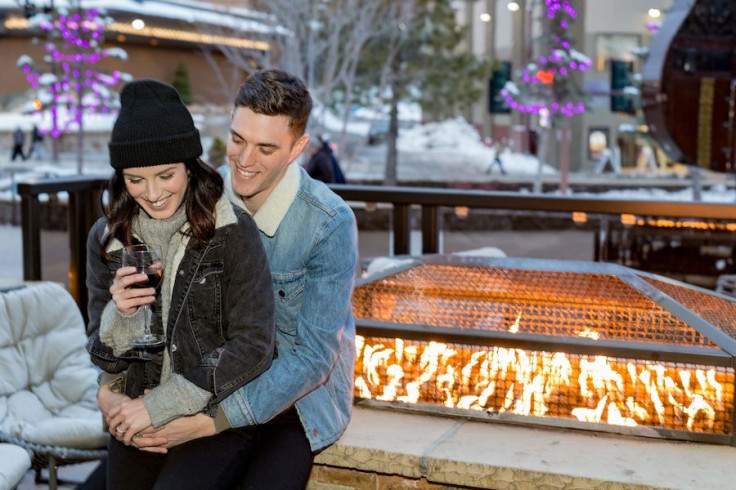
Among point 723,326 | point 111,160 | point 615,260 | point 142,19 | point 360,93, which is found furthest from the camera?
point 142,19

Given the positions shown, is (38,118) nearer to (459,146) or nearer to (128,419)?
(459,146)

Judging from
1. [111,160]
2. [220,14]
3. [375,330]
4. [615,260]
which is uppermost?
[220,14]

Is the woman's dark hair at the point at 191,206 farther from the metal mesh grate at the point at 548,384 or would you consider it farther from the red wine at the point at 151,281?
the metal mesh grate at the point at 548,384

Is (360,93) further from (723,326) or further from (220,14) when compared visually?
(723,326)

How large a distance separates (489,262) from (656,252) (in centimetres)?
443

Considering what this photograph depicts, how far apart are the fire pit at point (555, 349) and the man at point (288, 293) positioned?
488 mm

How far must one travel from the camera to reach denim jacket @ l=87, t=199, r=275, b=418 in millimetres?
2475

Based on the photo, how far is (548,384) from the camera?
3.07m

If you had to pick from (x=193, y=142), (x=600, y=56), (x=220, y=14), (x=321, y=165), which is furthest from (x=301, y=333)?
(x=600, y=56)

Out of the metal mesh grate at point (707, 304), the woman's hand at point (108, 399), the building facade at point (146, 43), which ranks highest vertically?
the building facade at point (146, 43)

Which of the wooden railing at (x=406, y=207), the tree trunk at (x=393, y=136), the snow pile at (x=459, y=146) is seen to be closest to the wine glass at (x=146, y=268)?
the wooden railing at (x=406, y=207)

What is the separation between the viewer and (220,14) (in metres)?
31.7

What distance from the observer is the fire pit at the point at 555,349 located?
2924mm

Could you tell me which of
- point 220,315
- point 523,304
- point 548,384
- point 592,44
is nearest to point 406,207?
point 523,304
